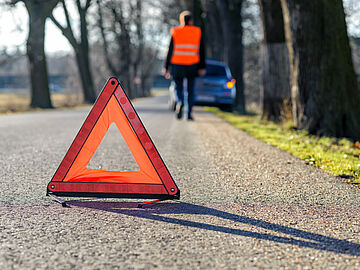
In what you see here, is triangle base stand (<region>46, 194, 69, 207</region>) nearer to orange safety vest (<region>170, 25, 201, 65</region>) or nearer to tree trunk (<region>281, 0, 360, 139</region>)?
tree trunk (<region>281, 0, 360, 139</region>)

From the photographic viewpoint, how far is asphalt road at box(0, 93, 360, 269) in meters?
2.43

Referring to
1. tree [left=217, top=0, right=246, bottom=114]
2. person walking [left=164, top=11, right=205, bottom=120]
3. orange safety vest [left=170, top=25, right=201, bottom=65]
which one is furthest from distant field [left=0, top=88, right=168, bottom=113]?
orange safety vest [left=170, top=25, right=201, bottom=65]

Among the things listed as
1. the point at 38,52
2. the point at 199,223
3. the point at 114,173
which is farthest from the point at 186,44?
the point at 38,52

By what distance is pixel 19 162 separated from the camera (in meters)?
5.39

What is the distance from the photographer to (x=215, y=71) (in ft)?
51.3

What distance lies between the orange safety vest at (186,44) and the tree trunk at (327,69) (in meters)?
2.29

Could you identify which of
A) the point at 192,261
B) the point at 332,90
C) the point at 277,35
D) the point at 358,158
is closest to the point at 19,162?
the point at 192,261

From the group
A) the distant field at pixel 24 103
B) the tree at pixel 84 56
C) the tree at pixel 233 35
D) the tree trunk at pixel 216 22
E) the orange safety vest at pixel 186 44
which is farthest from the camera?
the tree at pixel 84 56

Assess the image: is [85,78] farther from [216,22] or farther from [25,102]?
[216,22]

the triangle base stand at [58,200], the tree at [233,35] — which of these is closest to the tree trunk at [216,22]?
the tree at [233,35]

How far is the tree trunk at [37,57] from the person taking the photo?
21.8 m

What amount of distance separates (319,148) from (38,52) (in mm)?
18615

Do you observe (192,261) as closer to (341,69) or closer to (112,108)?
(112,108)

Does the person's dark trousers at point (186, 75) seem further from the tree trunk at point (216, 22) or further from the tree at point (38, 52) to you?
the tree trunk at point (216, 22)
